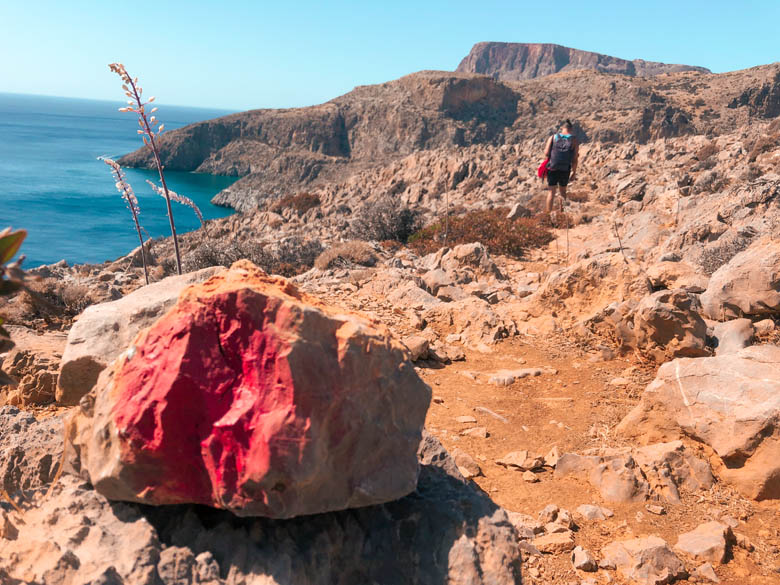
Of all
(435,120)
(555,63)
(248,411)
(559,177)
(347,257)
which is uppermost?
(555,63)

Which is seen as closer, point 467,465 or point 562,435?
point 467,465

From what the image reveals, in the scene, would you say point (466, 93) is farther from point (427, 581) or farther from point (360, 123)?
point (427, 581)

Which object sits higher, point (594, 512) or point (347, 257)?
point (347, 257)

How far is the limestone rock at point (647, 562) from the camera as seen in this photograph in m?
2.89

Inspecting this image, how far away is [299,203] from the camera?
114 ft

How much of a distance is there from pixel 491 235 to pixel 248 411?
10701 millimetres

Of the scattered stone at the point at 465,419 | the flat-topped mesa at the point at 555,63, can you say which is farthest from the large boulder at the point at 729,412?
the flat-topped mesa at the point at 555,63

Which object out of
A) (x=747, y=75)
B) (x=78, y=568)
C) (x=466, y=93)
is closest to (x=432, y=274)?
(x=78, y=568)

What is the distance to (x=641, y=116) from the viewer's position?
48656 mm

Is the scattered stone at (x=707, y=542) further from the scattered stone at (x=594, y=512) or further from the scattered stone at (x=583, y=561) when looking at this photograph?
the scattered stone at (x=583, y=561)

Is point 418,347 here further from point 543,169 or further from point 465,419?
point 543,169

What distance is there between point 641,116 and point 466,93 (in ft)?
99.4

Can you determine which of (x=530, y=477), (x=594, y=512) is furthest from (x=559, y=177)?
(x=594, y=512)

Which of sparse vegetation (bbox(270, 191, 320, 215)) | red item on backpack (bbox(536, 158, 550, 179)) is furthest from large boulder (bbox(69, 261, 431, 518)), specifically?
sparse vegetation (bbox(270, 191, 320, 215))
